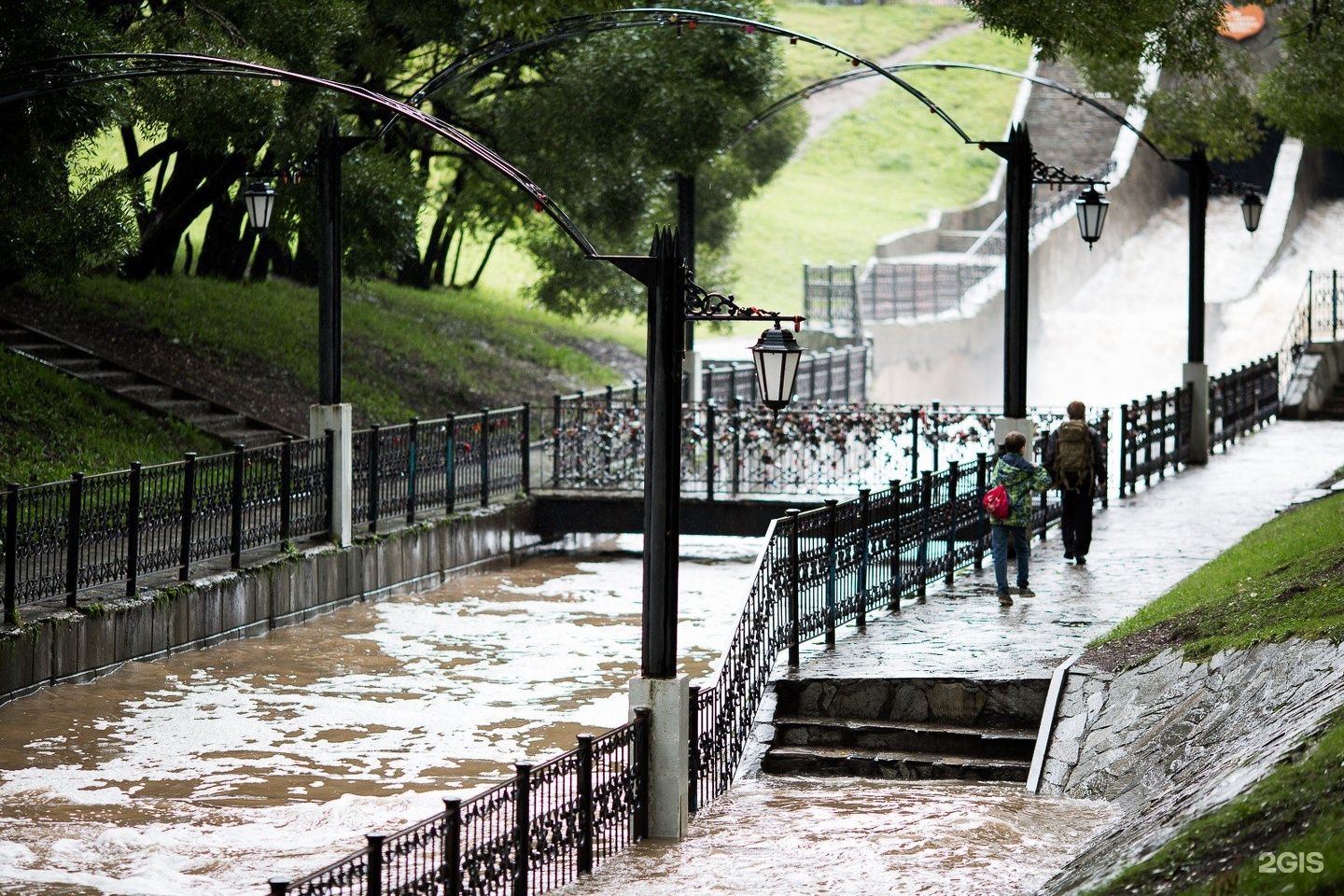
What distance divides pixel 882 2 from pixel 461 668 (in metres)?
65.1

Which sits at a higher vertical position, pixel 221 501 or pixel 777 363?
pixel 777 363

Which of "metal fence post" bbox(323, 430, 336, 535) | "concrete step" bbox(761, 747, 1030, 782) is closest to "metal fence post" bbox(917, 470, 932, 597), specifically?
"concrete step" bbox(761, 747, 1030, 782)

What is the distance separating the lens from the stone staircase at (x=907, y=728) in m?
13.8

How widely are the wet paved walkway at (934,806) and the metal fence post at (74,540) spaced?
626 cm

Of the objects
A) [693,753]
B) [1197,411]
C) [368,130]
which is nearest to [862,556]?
[693,753]

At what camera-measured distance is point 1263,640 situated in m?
12.9

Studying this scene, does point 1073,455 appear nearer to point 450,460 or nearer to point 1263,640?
point 1263,640

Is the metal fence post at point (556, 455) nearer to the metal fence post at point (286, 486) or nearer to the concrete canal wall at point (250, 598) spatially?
the concrete canal wall at point (250, 598)

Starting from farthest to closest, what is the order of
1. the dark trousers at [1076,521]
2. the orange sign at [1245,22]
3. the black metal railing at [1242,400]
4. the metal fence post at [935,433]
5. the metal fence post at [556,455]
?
the orange sign at [1245,22], the black metal railing at [1242,400], the metal fence post at [556,455], the metal fence post at [935,433], the dark trousers at [1076,521]

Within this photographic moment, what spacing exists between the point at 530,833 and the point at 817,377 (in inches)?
991

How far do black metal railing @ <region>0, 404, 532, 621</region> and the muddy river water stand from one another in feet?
3.23

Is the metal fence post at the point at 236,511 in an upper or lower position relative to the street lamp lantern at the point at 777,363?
lower


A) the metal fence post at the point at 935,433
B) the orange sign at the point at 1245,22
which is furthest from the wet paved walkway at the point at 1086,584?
the orange sign at the point at 1245,22

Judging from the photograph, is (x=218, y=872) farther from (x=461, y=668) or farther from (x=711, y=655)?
(x=711, y=655)
